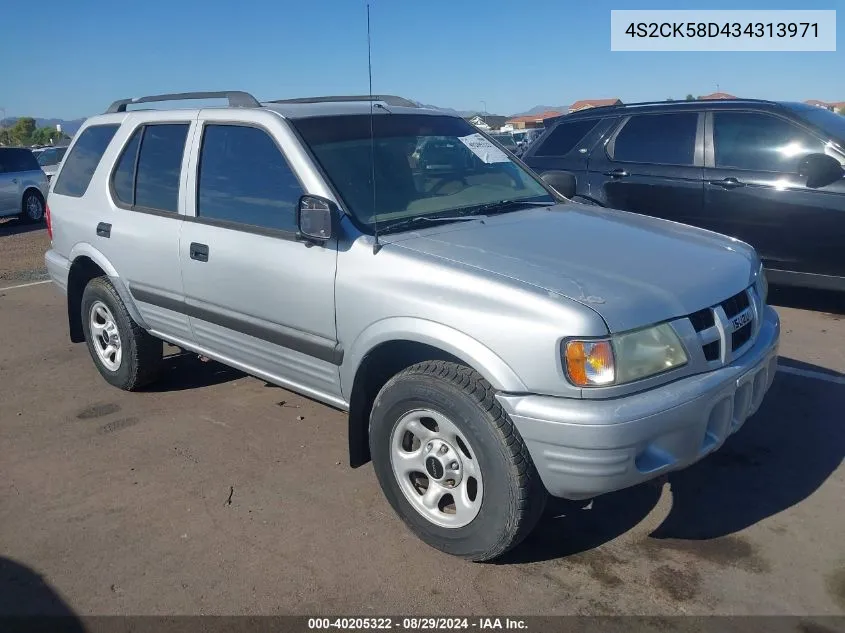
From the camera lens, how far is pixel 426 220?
→ 364 cm

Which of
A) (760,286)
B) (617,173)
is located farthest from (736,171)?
(760,286)

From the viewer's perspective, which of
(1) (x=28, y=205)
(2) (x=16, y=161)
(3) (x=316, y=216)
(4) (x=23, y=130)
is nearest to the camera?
(3) (x=316, y=216)

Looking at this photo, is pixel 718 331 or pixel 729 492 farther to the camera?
pixel 729 492

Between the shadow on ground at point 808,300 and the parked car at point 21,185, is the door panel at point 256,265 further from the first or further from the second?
the parked car at point 21,185

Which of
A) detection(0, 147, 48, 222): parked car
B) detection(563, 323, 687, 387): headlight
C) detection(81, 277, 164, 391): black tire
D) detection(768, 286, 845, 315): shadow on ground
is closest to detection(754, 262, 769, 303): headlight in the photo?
detection(563, 323, 687, 387): headlight

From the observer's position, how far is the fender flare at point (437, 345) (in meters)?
2.81

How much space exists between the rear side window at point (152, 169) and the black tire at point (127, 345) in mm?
641

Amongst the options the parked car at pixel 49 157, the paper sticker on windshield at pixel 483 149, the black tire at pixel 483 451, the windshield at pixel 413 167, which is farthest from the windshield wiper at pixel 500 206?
the parked car at pixel 49 157

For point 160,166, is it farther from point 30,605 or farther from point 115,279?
point 30,605

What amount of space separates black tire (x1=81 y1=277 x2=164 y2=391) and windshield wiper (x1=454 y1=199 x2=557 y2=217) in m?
2.46

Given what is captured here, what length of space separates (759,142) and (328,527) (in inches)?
204

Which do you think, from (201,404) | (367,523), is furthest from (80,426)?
(367,523)

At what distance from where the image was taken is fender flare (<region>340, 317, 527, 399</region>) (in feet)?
9.23

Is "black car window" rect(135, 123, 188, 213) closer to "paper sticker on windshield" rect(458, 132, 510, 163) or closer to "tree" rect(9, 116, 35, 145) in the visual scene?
"paper sticker on windshield" rect(458, 132, 510, 163)
